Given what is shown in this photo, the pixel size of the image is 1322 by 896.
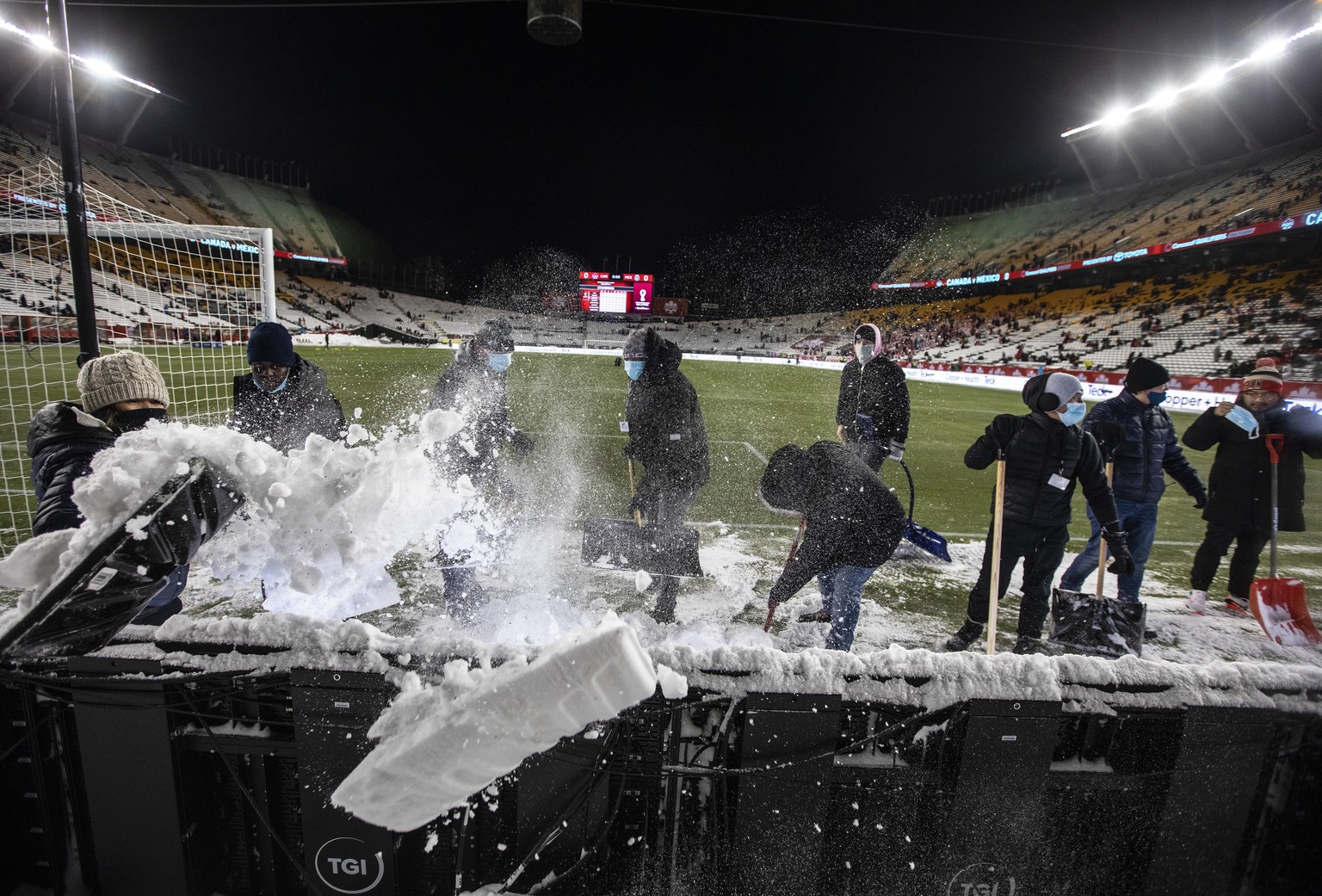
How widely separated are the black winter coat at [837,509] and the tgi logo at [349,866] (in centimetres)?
203

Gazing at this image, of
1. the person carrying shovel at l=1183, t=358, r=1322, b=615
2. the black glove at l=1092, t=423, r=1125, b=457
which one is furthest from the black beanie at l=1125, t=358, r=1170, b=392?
the person carrying shovel at l=1183, t=358, r=1322, b=615

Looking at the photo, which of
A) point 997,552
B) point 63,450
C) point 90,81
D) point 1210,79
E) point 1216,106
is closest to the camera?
point 63,450

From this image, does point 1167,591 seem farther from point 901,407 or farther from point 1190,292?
point 1190,292

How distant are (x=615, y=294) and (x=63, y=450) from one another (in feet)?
132

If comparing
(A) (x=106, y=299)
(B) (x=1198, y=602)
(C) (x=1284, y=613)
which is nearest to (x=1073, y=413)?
(C) (x=1284, y=613)

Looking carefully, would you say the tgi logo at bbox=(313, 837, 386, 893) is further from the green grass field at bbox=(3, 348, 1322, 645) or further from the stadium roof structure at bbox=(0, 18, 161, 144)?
the stadium roof structure at bbox=(0, 18, 161, 144)

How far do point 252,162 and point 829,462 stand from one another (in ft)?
203

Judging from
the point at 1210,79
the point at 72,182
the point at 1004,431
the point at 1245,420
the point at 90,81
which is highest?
the point at 90,81

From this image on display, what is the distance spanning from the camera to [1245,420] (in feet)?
12.8

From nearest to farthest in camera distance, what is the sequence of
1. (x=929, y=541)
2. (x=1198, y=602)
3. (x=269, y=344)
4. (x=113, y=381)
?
1. (x=113, y=381)
2. (x=269, y=344)
3. (x=1198, y=602)
4. (x=929, y=541)

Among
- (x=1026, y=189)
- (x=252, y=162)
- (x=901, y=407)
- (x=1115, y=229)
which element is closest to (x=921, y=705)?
(x=901, y=407)

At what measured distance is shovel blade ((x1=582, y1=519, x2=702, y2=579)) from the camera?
3.50 meters

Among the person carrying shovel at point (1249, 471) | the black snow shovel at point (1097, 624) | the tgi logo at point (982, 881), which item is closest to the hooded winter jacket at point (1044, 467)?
the black snow shovel at point (1097, 624)

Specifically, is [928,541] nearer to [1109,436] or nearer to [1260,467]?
[1109,436]
